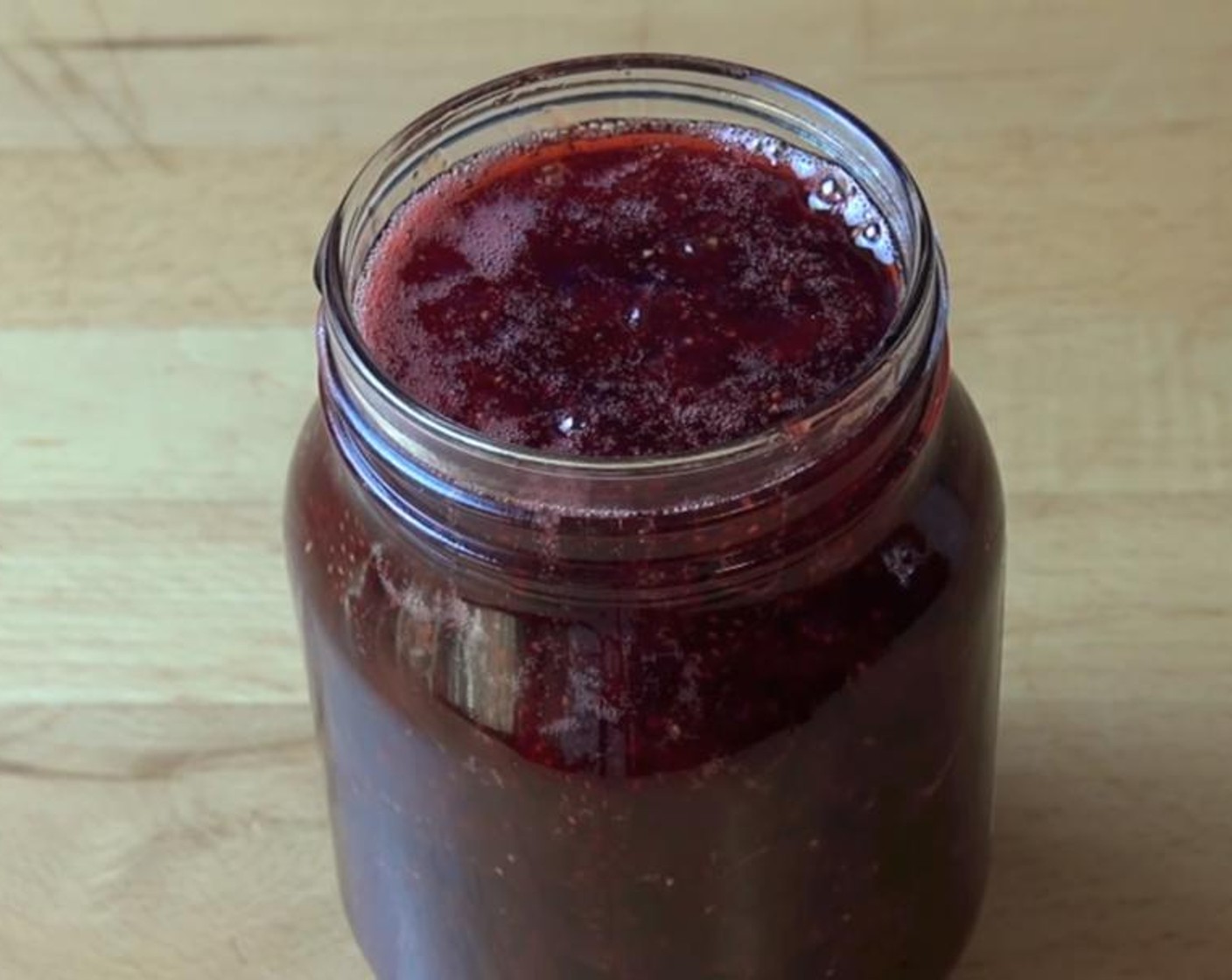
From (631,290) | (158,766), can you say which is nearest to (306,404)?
(158,766)

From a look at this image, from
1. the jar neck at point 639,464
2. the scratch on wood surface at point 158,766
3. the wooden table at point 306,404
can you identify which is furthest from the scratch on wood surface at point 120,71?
the jar neck at point 639,464

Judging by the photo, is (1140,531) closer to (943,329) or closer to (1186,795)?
(1186,795)

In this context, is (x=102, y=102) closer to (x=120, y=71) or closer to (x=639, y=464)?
(x=120, y=71)

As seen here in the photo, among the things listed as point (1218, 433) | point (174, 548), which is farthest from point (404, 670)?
point (1218, 433)

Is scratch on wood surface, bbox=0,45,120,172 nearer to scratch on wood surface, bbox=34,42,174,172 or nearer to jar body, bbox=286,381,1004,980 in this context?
scratch on wood surface, bbox=34,42,174,172

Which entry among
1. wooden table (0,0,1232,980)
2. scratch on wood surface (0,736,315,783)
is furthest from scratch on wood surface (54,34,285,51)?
scratch on wood surface (0,736,315,783)

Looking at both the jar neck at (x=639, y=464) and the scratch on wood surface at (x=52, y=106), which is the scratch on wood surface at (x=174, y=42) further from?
the jar neck at (x=639, y=464)
